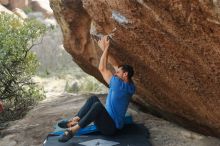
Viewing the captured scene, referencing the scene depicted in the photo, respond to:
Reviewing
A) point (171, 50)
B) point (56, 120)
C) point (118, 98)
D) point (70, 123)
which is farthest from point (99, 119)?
point (56, 120)

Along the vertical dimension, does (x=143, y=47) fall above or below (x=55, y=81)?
above

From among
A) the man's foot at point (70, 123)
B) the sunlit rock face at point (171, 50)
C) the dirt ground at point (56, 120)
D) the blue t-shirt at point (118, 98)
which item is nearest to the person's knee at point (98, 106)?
Result: the blue t-shirt at point (118, 98)

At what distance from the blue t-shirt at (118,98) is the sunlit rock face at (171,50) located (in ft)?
1.47

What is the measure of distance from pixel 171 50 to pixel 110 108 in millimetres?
1412

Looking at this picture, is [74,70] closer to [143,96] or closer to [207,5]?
[143,96]

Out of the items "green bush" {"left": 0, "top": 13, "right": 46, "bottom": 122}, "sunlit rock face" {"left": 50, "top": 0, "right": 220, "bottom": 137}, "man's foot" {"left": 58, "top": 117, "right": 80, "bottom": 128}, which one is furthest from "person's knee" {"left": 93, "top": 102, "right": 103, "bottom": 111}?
"green bush" {"left": 0, "top": 13, "right": 46, "bottom": 122}

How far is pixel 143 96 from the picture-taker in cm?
715

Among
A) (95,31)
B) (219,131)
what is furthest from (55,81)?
(219,131)

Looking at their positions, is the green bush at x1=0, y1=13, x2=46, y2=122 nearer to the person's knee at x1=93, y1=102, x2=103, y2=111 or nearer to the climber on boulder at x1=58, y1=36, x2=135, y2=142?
the climber on boulder at x1=58, y1=36, x2=135, y2=142

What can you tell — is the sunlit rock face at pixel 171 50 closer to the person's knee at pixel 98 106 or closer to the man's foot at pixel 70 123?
the person's knee at pixel 98 106

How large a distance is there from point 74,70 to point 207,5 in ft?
48.0

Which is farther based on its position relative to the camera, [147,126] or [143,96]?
[143,96]

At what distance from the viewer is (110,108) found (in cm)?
590

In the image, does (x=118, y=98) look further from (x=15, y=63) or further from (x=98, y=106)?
(x=15, y=63)
